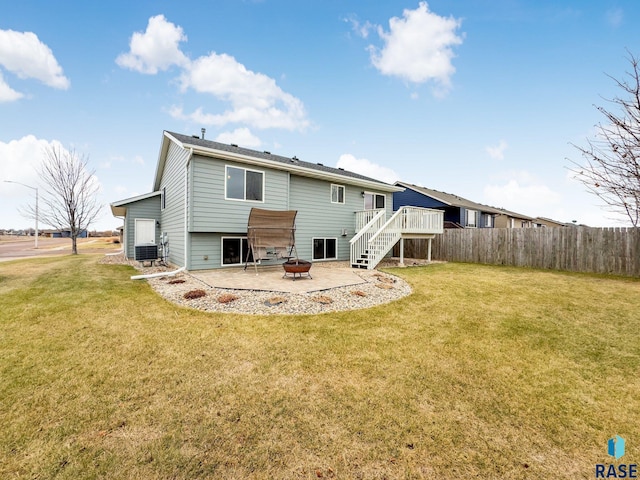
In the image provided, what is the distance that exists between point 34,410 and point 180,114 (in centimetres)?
1608

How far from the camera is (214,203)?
32.1 feet

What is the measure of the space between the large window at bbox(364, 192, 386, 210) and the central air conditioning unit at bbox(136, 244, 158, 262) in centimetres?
1056

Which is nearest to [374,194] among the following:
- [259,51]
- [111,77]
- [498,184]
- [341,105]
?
[341,105]

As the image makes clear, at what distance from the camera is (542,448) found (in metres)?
2.24

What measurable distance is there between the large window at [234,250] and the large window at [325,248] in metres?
3.51

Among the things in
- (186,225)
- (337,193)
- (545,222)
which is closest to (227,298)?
(186,225)

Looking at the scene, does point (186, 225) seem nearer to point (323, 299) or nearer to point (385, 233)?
point (323, 299)

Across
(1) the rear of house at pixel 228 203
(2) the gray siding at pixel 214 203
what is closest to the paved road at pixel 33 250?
(1) the rear of house at pixel 228 203

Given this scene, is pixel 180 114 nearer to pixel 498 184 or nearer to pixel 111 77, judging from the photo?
pixel 111 77

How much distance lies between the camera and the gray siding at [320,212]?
1223cm

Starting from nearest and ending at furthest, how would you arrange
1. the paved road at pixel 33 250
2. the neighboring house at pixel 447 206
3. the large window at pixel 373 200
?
the large window at pixel 373 200 < the paved road at pixel 33 250 < the neighboring house at pixel 447 206

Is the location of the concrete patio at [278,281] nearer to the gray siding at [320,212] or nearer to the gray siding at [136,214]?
the gray siding at [320,212]

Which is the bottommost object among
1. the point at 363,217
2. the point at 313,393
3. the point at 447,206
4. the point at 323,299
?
the point at 313,393

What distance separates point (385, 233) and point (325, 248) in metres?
3.21
